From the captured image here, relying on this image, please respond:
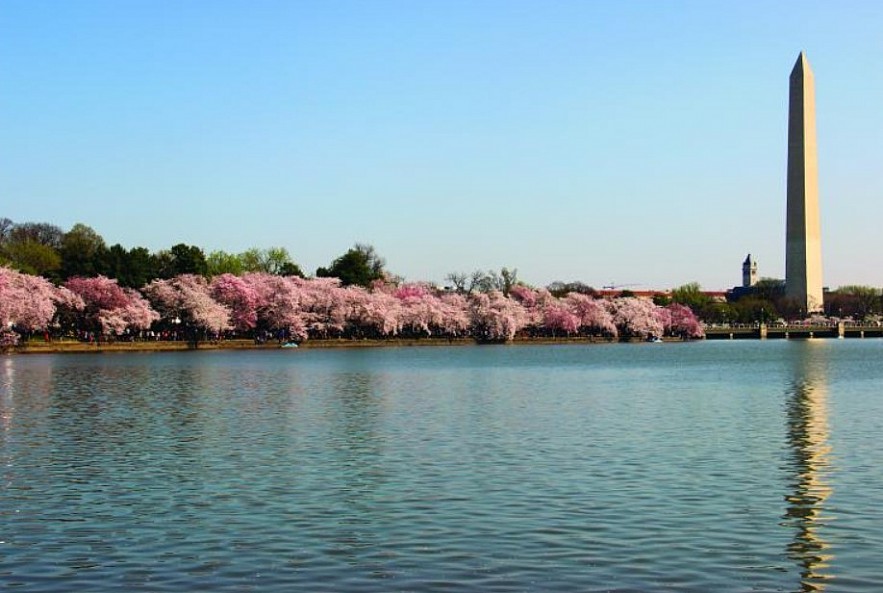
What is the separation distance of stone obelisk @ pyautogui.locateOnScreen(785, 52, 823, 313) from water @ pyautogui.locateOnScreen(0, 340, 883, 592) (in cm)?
8610

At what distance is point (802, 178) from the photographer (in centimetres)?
11600

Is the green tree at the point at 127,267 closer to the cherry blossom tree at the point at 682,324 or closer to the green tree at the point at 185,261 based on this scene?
the green tree at the point at 185,261

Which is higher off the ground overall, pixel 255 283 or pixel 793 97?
pixel 793 97

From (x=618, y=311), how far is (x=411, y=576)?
118 m

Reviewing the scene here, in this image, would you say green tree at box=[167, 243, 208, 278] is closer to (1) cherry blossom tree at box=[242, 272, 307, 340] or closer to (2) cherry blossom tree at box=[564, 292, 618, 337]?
(1) cherry blossom tree at box=[242, 272, 307, 340]

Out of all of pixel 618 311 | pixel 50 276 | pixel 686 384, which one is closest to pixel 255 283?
pixel 50 276

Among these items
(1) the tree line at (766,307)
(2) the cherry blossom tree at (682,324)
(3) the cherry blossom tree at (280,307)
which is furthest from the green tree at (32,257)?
(1) the tree line at (766,307)

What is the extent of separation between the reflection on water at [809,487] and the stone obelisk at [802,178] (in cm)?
8551

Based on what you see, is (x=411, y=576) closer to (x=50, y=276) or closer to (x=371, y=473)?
(x=371, y=473)

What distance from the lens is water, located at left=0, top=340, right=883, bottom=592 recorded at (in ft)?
37.6

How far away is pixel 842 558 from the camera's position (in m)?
12.0

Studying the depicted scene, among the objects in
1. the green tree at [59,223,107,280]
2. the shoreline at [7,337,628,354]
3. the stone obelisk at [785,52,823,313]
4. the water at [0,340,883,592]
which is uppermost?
the stone obelisk at [785,52,823,313]

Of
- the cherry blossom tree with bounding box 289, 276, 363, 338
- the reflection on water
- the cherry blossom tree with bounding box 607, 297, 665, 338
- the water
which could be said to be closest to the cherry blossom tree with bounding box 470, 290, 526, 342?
the cherry blossom tree with bounding box 289, 276, 363, 338

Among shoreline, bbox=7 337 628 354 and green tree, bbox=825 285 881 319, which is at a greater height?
green tree, bbox=825 285 881 319
